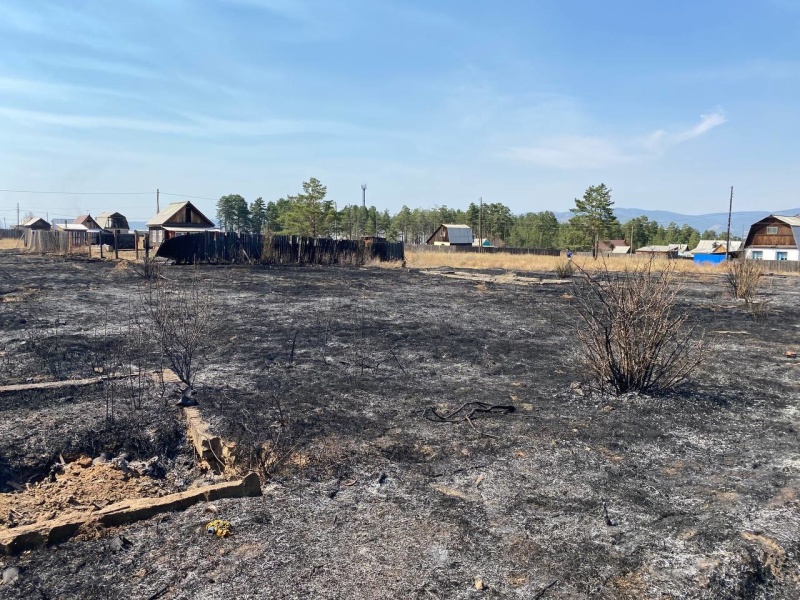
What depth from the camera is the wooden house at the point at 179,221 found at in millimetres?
44531

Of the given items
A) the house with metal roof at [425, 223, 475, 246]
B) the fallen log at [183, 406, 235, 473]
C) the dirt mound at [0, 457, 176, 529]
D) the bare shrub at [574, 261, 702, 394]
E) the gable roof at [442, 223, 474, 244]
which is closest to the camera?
the dirt mound at [0, 457, 176, 529]

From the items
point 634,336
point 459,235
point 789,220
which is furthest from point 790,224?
point 634,336

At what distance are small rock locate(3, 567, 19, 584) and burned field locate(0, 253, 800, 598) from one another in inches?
1.3

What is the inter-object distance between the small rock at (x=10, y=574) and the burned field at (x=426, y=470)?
3cm

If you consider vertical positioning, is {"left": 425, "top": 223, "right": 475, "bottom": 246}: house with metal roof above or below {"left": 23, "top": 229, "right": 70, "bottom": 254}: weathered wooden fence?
above

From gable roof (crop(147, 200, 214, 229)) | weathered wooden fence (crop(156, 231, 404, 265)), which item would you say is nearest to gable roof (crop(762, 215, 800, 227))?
weathered wooden fence (crop(156, 231, 404, 265))

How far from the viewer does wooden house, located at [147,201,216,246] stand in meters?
44.5

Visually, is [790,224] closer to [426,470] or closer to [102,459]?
[426,470]

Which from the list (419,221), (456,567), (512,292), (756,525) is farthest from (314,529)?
(419,221)

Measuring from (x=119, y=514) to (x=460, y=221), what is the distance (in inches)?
4027

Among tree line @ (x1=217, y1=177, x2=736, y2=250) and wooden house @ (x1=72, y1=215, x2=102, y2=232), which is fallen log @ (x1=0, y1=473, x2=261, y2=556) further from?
wooden house @ (x1=72, y1=215, x2=102, y2=232)

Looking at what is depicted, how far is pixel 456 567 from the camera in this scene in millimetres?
2562

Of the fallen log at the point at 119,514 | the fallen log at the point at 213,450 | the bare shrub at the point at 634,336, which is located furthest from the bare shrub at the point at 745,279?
the fallen log at the point at 119,514

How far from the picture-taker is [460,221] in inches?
Answer: 4067
